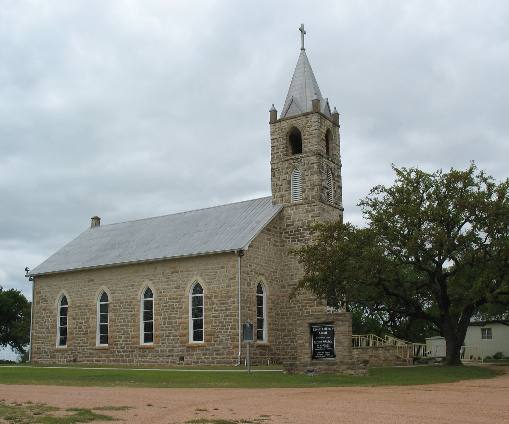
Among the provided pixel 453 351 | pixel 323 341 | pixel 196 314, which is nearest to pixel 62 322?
pixel 196 314

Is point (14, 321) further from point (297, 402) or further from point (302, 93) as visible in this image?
point (297, 402)

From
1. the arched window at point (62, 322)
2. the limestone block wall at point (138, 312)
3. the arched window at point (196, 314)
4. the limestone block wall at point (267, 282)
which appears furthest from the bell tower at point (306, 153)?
the arched window at point (62, 322)

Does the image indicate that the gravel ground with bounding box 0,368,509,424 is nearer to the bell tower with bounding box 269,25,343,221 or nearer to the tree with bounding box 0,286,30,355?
the bell tower with bounding box 269,25,343,221

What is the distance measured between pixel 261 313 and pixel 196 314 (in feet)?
11.5

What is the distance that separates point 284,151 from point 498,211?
14.9 metres

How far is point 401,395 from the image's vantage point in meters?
18.0

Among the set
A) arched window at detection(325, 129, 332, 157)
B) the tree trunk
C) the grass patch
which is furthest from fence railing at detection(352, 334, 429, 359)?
the grass patch

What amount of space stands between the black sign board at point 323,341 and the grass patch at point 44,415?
13.6m

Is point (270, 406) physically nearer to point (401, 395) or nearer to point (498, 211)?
point (401, 395)

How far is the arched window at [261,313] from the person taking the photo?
36.2 meters

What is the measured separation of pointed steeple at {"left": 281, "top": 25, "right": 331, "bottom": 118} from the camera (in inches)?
1613

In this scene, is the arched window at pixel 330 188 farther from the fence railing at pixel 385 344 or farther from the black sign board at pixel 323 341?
the black sign board at pixel 323 341

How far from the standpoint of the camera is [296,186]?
3962 cm

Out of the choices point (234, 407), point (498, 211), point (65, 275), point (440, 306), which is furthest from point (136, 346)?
point (234, 407)
